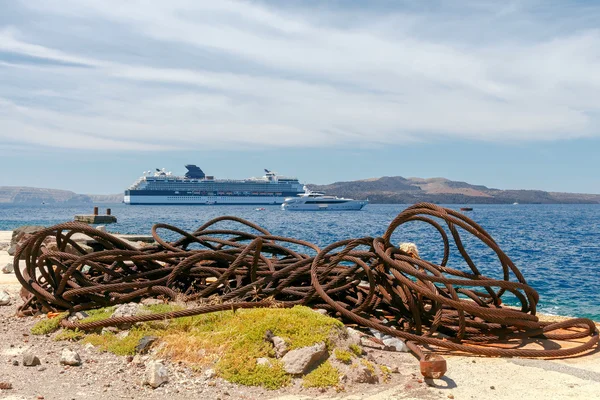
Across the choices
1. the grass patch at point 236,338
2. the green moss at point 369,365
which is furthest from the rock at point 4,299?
the green moss at point 369,365

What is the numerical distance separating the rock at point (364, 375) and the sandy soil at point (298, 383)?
51 millimetres

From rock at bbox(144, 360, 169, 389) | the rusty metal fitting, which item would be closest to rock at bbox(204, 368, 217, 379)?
rock at bbox(144, 360, 169, 389)

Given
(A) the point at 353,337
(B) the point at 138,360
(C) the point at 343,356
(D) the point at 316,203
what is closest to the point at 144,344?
(B) the point at 138,360

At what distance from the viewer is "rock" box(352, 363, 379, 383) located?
12.8ft

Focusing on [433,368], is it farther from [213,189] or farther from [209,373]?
[213,189]

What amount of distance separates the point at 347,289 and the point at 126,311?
7.23 ft

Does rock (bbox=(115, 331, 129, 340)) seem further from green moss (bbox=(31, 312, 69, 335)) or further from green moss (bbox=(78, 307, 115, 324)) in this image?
green moss (bbox=(31, 312, 69, 335))

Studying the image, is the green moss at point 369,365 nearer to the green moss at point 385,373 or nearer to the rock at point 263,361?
the green moss at point 385,373

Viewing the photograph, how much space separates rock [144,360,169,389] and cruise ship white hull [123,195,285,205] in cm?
13896

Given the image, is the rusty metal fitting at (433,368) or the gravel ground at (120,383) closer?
the gravel ground at (120,383)

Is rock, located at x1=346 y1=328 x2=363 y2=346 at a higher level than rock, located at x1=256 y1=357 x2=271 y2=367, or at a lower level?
higher

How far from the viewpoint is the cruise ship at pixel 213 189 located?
462 feet

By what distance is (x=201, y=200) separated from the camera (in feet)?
475

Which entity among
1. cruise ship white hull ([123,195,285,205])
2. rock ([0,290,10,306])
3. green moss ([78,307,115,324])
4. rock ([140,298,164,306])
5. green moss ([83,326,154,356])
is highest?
rock ([140,298,164,306])
